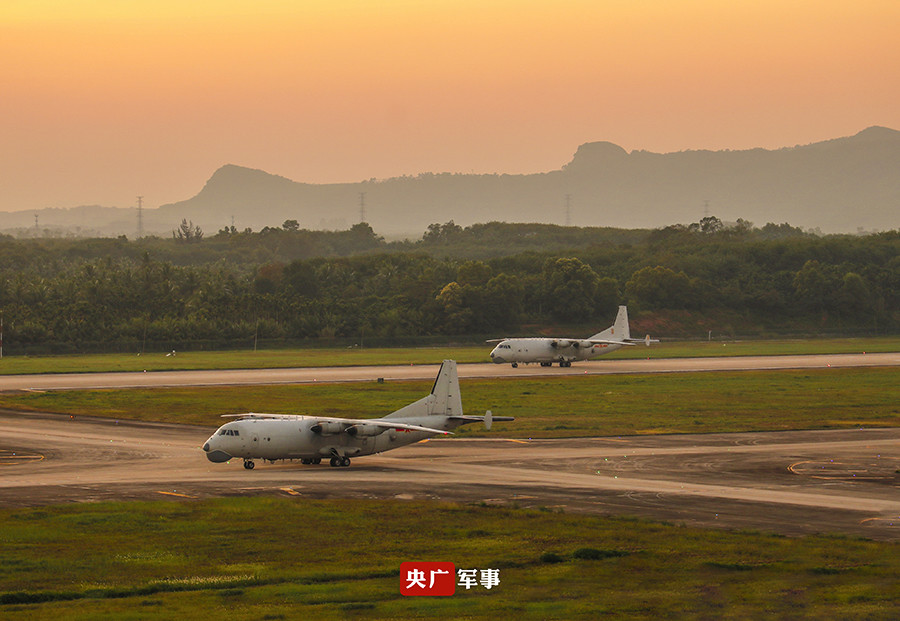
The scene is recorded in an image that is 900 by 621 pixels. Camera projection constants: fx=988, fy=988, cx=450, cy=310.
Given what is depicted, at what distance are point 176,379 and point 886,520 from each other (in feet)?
236

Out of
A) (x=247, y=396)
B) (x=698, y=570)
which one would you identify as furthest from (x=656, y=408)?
(x=698, y=570)

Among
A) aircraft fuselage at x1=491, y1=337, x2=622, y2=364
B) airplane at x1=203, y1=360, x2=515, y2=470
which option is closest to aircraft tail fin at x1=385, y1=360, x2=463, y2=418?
airplane at x1=203, y1=360, x2=515, y2=470

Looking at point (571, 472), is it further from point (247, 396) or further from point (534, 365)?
point (534, 365)

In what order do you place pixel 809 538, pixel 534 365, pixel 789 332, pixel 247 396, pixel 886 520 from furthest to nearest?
pixel 789 332 → pixel 534 365 → pixel 247 396 → pixel 886 520 → pixel 809 538

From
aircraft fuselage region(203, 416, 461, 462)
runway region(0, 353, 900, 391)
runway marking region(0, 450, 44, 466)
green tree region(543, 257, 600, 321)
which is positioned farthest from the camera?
green tree region(543, 257, 600, 321)

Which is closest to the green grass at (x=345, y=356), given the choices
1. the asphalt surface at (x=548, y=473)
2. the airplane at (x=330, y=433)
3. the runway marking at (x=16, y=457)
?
the asphalt surface at (x=548, y=473)

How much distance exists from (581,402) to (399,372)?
2957cm

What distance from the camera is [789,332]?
169875mm

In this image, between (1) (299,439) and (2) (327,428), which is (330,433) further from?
(1) (299,439)

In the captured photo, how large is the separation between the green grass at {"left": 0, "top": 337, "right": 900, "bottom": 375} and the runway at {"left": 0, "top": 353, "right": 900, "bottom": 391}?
6266 millimetres

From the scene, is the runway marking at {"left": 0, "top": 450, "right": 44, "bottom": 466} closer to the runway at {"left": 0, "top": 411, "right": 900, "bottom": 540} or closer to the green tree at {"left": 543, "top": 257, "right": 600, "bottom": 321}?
the runway at {"left": 0, "top": 411, "right": 900, "bottom": 540}

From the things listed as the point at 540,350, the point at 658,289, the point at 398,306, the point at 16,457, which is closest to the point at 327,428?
the point at 16,457

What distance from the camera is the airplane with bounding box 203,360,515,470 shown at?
1921 inches

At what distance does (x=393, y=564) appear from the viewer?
31.3 m
